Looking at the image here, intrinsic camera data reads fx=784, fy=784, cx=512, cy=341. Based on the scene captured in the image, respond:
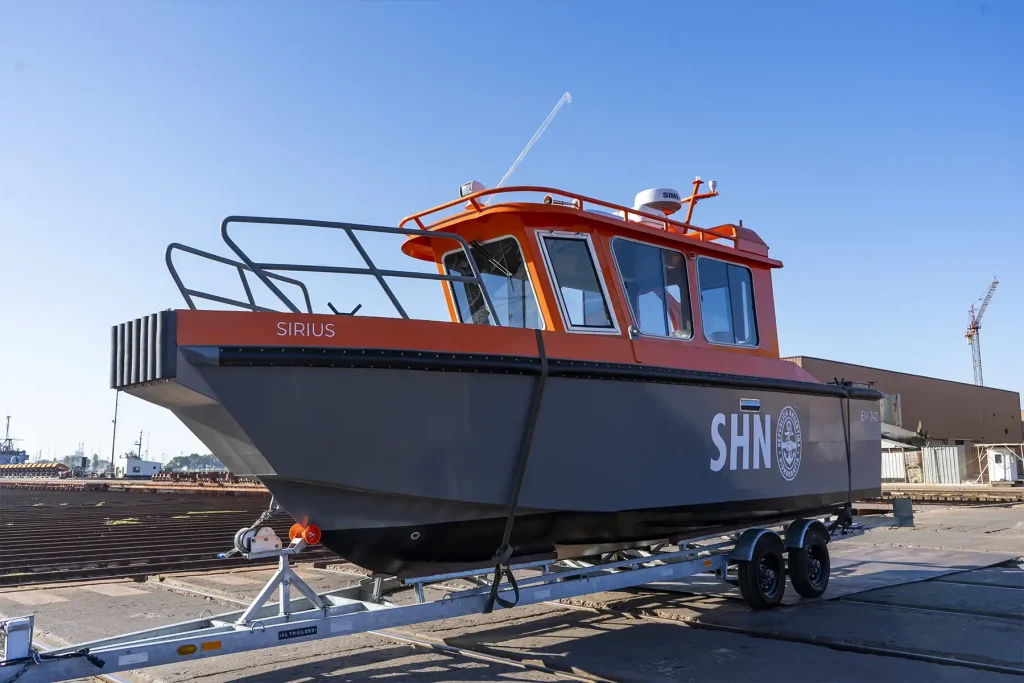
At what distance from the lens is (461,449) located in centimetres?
434

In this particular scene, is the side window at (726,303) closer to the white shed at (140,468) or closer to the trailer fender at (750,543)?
the trailer fender at (750,543)

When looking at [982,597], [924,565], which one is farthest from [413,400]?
[924,565]

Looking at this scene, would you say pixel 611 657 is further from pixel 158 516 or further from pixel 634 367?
pixel 158 516

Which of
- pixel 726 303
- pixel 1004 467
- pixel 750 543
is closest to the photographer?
pixel 750 543

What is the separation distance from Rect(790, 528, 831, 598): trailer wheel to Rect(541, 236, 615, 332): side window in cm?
285

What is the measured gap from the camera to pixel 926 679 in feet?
13.7

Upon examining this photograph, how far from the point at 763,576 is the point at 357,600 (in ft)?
11.0

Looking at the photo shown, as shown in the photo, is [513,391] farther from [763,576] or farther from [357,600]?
[763,576]

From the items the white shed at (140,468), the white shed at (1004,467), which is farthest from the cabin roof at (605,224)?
the white shed at (140,468)

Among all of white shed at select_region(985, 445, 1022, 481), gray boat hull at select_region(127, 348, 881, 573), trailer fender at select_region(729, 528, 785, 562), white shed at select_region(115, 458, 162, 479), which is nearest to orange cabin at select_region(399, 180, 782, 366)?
gray boat hull at select_region(127, 348, 881, 573)

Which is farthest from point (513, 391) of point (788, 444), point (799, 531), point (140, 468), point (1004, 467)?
point (140, 468)

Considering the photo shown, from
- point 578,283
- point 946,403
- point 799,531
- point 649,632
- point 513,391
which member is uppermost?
point 946,403

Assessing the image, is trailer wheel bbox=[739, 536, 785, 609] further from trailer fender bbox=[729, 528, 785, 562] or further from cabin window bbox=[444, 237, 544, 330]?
cabin window bbox=[444, 237, 544, 330]

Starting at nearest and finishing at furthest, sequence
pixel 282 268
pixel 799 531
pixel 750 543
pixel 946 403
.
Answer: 1. pixel 282 268
2. pixel 750 543
3. pixel 799 531
4. pixel 946 403
